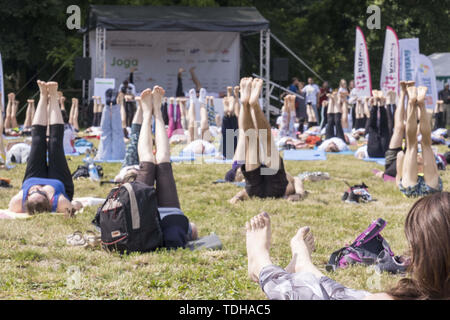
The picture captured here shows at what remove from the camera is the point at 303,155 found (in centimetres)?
1090

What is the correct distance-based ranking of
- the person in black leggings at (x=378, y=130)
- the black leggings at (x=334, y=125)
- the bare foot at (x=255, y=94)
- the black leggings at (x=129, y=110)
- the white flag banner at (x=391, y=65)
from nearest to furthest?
the bare foot at (x=255, y=94) < the person in black leggings at (x=378, y=130) < the black leggings at (x=334, y=125) < the white flag banner at (x=391, y=65) < the black leggings at (x=129, y=110)

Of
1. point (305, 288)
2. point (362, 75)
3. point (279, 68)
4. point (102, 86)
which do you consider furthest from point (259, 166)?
point (279, 68)

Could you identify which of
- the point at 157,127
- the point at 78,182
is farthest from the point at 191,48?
the point at 157,127

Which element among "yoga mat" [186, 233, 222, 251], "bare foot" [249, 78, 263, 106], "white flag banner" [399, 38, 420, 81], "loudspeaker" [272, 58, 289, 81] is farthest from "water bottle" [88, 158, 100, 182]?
"loudspeaker" [272, 58, 289, 81]

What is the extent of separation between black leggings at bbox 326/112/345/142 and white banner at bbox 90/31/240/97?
352 inches

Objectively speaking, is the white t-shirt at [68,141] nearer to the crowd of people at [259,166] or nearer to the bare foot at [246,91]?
the crowd of people at [259,166]

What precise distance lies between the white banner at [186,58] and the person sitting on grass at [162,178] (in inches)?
638

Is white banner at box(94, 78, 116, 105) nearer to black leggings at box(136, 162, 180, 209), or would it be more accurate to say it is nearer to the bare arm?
the bare arm

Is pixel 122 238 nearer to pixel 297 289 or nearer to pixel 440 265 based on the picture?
pixel 297 289

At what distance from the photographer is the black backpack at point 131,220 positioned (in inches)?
153

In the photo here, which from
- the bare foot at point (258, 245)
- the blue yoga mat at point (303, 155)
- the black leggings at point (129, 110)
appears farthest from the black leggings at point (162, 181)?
the black leggings at point (129, 110)

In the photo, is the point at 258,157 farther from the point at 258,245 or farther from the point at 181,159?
the point at 181,159

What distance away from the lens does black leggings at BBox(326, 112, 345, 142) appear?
12.8 metres
